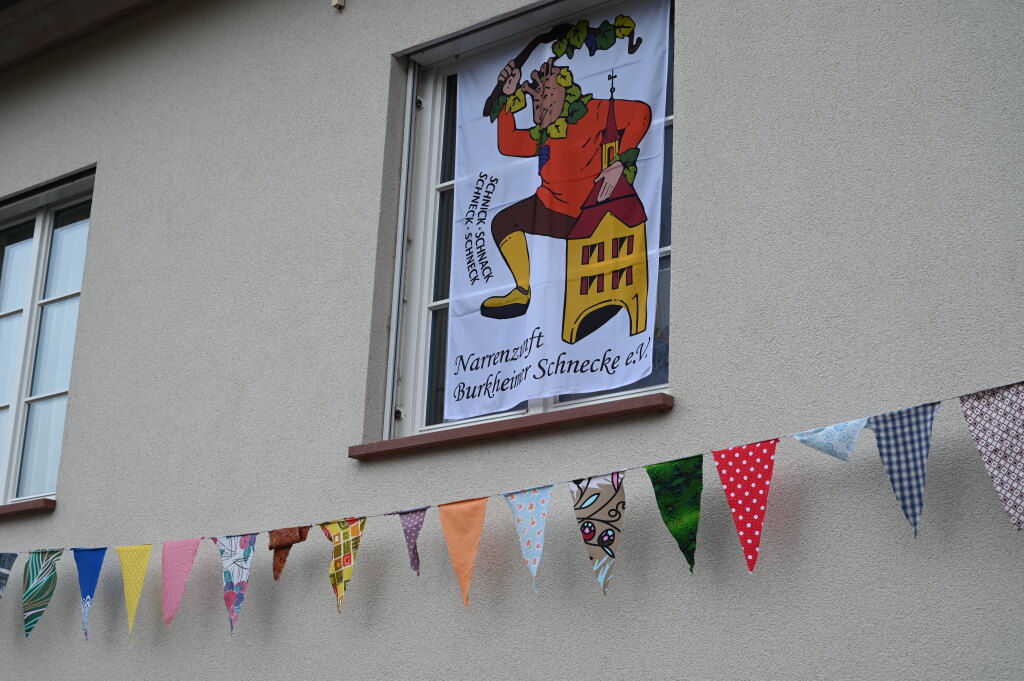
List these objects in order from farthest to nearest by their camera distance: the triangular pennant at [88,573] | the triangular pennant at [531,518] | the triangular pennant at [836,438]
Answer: the triangular pennant at [88,573] → the triangular pennant at [531,518] → the triangular pennant at [836,438]

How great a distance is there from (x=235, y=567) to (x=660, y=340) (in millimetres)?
1861

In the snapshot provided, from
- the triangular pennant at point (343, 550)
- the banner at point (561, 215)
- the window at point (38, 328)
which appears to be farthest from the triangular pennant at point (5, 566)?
the banner at point (561, 215)

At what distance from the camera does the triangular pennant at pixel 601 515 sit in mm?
4031

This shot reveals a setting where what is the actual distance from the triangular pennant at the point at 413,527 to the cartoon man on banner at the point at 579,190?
857 millimetres

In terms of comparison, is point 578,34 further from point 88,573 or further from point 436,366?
point 88,573

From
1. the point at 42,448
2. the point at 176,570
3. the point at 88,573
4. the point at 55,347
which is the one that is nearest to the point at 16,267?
the point at 55,347

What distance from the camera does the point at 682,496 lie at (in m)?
3.90

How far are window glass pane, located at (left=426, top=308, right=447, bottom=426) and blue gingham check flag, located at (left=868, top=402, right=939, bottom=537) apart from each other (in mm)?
1967

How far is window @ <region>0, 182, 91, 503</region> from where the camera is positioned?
6.39 meters

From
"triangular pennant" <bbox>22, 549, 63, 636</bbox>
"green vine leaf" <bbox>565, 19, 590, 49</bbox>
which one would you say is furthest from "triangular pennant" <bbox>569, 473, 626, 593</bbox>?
"triangular pennant" <bbox>22, 549, 63, 636</bbox>

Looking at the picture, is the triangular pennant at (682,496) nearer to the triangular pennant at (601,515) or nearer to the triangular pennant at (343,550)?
the triangular pennant at (601,515)

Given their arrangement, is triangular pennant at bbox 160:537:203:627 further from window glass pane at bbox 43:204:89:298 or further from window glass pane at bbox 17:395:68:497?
window glass pane at bbox 43:204:89:298

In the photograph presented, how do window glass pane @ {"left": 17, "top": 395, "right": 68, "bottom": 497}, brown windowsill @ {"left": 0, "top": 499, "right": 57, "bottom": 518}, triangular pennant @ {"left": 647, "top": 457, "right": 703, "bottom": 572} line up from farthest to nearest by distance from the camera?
window glass pane @ {"left": 17, "top": 395, "right": 68, "bottom": 497} < brown windowsill @ {"left": 0, "top": 499, "right": 57, "bottom": 518} < triangular pennant @ {"left": 647, "top": 457, "right": 703, "bottom": 572}

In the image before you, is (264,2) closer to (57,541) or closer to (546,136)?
(546,136)
